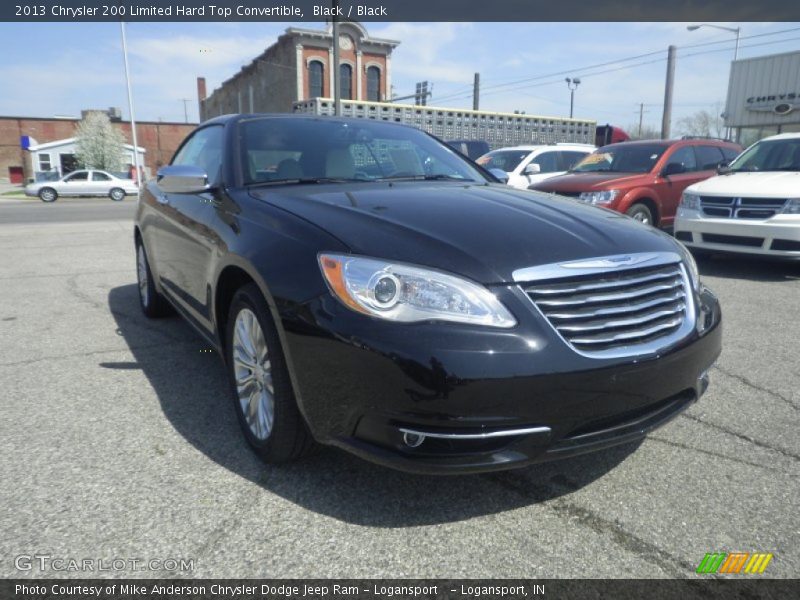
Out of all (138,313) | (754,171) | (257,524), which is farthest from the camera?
(754,171)

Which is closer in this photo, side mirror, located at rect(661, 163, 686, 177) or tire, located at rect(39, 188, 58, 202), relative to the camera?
side mirror, located at rect(661, 163, 686, 177)

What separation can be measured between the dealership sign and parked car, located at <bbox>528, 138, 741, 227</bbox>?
51.9 feet

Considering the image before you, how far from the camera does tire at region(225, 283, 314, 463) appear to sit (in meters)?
2.35

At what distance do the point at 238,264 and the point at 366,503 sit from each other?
1123 mm

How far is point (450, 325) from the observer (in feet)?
6.39

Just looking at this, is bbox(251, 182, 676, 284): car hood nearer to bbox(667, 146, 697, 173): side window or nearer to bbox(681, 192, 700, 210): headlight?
bbox(681, 192, 700, 210): headlight

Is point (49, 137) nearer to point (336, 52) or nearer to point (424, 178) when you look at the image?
point (336, 52)

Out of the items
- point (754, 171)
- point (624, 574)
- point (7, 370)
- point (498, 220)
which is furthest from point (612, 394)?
point (754, 171)

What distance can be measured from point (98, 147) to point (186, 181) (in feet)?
152

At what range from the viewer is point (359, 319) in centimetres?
199

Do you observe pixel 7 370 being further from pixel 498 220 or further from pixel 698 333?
pixel 698 333

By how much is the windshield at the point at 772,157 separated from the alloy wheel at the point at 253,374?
7.32 meters

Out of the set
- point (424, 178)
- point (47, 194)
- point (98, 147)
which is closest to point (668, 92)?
point (424, 178)

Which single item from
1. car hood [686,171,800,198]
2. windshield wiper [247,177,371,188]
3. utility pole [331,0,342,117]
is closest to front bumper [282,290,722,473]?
windshield wiper [247,177,371,188]
